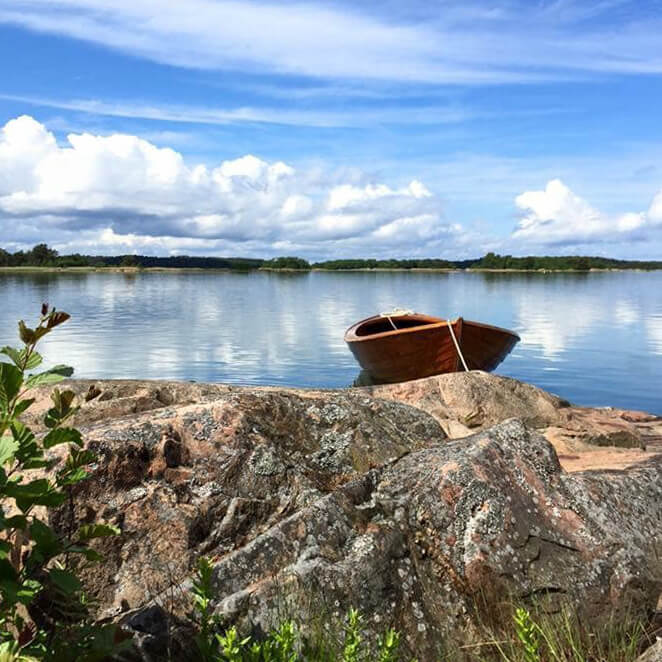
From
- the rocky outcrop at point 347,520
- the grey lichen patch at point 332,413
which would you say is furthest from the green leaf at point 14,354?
the grey lichen patch at point 332,413

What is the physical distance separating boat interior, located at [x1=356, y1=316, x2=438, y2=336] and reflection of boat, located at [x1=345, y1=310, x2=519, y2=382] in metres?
3.72

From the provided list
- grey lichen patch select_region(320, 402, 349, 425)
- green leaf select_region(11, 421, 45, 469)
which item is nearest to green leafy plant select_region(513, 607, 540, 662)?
grey lichen patch select_region(320, 402, 349, 425)

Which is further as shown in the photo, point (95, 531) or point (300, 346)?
point (300, 346)

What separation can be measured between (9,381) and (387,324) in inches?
986

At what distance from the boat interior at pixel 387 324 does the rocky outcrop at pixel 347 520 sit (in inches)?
858

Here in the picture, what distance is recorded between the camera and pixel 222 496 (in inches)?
153

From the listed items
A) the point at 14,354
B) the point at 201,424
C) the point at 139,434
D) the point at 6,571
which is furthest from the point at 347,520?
the point at 14,354

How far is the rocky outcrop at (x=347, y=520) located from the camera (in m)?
3.49

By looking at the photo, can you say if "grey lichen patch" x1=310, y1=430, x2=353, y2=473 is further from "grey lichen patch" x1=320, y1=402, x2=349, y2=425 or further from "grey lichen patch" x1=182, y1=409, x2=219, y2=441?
"grey lichen patch" x1=182, y1=409, x2=219, y2=441

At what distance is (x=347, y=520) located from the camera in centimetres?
375

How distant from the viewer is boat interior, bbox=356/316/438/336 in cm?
2650

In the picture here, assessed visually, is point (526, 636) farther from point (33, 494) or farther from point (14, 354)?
point (14, 354)

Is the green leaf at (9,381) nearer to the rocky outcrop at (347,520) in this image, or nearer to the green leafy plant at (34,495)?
the green leafy plant at (34,495)

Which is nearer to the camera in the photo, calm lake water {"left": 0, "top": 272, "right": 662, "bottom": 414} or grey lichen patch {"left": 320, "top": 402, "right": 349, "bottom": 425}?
grey lichen patch {"left": 320, "top": 402, "right": 349, "bottom": 425}
